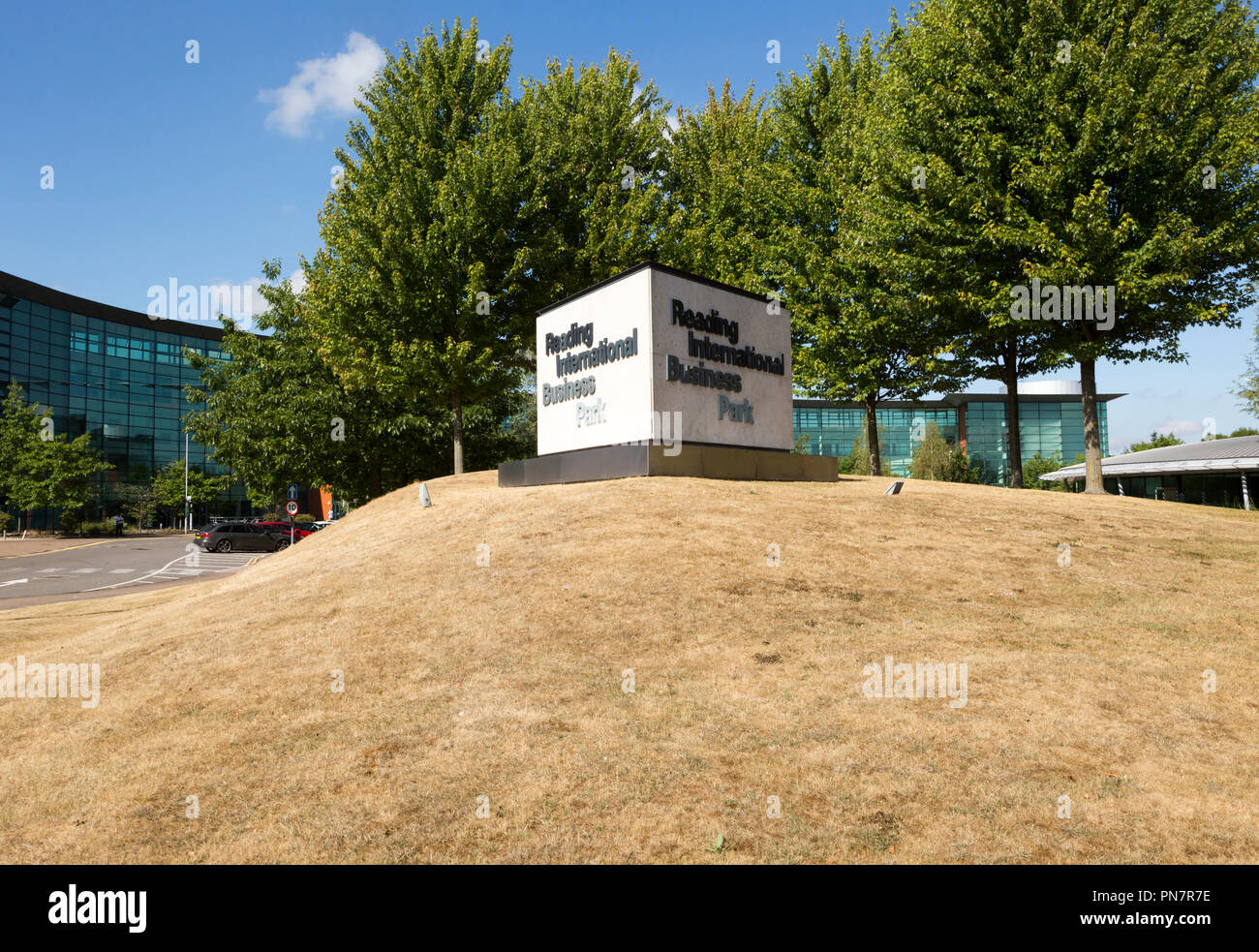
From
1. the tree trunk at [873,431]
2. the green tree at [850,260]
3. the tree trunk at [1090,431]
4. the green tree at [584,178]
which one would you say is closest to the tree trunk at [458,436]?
the green tree at [584,178]

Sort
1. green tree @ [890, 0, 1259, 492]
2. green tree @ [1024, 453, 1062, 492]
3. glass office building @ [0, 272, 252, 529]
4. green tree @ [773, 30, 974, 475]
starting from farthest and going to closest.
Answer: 1. green tree @ [1024, 453, 1062, 492]
2. glass office building @ [0, 272, 252, 529]
3. green tree @ [773, 30, 974, 475]
4. green tree @ [890, 0, 1259, 492]

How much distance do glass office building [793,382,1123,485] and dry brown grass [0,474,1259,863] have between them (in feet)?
291

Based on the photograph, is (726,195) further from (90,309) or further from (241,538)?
(90,309)

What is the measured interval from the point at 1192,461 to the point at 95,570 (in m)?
49.9

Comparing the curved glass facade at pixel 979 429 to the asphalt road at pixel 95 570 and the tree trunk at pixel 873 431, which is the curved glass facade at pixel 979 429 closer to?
the tree trunk at pixel 873 431

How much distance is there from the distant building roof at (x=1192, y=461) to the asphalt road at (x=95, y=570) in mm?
41658

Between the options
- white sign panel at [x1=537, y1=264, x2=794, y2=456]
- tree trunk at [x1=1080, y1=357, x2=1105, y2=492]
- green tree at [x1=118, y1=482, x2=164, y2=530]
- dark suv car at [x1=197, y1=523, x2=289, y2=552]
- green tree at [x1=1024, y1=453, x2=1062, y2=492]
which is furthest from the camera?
green tree at [x1=1024, y1=453, x2=1062, y2=492]

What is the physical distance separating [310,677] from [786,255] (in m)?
25.8

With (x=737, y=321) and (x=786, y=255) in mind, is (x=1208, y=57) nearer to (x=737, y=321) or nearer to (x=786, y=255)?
(x=786, y=255)

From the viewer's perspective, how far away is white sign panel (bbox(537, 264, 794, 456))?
53.4 feet

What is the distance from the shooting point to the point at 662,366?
16203 millimetres

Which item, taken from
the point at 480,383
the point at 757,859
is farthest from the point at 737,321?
the point at 757,859

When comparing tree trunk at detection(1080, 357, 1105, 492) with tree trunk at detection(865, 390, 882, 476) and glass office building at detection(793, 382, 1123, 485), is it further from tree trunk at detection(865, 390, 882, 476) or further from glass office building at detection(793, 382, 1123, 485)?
glass office building at detection(793, 382, 1123, 485)

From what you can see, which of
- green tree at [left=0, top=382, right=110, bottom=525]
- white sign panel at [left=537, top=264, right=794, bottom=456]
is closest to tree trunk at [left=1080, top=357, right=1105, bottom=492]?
white sign panel at [left=537, top=264, right=794, bottom=456]
